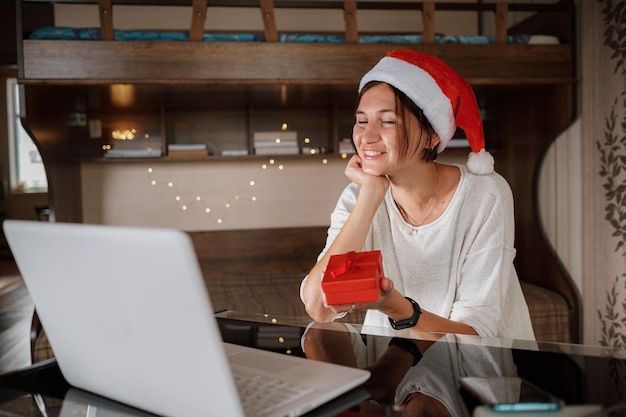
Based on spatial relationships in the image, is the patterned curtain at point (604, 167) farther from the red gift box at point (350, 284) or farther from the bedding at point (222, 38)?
the red gift box at point (350, 284)

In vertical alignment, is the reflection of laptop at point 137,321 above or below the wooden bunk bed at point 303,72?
below

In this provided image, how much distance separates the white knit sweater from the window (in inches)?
306

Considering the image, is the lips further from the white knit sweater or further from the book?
the book

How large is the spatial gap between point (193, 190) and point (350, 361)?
3.09 meters

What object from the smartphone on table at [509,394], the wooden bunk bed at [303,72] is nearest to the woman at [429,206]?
the smartphone on table at [509,394]

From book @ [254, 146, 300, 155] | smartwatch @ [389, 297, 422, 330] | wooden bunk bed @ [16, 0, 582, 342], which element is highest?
wooden bunk bed @ [16, 0, 582, 342]

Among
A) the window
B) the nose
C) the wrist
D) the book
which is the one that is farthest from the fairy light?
the window

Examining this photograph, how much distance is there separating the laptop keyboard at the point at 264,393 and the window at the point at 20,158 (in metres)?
8.37

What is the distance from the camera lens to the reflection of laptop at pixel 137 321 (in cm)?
60

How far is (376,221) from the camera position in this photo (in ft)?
5.22

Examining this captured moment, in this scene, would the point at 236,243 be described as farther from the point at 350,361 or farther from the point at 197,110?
the point at 350,361

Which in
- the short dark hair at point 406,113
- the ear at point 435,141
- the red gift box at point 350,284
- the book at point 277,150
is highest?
the book at point 277,150

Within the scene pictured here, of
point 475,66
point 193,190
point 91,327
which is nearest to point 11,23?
point 193,190

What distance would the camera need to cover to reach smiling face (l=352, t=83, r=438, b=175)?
4.75ft
